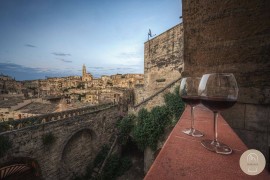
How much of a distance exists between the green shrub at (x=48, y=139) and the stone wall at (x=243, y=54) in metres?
8.85

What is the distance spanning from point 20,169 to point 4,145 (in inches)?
64.4

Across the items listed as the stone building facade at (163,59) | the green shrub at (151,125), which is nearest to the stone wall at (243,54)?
the green shrub at (151,125)

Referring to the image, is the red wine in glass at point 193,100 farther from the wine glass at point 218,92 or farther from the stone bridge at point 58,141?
the stone bridge at point 58,141

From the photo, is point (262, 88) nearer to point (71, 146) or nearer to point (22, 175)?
point (22, 175)

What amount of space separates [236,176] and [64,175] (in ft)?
39.9

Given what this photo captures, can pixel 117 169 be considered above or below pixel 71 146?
below

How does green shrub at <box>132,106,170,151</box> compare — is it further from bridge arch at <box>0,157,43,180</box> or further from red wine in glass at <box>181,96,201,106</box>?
red wine in glass at <box>181,96,201,106</box>

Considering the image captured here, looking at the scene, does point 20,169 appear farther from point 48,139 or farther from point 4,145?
point 48,139

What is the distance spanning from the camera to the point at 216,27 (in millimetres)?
3234

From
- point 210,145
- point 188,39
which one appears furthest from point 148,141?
point 210,145

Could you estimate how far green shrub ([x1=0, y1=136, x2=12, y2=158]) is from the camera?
7.20m

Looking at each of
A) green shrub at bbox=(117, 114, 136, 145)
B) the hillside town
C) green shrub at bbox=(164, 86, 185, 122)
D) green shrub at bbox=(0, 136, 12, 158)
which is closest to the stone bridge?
green shrub at bbox=(0, 136, 12, 158)

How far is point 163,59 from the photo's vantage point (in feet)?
50.6

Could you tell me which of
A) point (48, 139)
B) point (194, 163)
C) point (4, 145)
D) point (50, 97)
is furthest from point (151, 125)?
point (50, 97)
